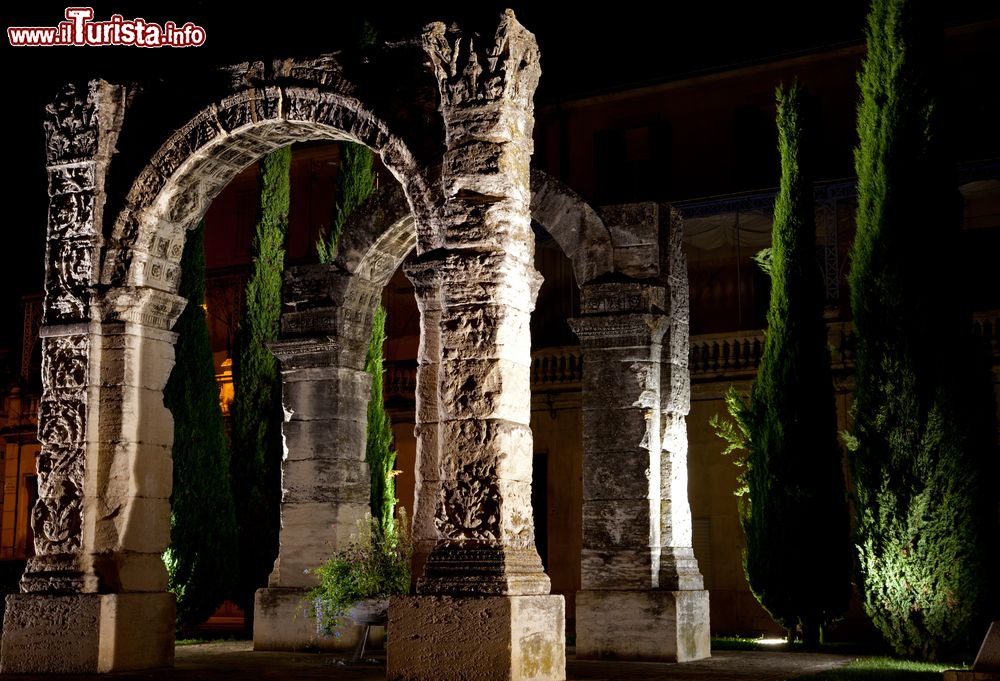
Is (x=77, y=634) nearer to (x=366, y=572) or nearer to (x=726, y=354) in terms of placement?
(x=366, y=572)

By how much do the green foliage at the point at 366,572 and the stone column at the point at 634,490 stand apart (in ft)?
6.28

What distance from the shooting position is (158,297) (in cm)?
1062

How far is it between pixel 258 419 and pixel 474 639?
9.53 meters

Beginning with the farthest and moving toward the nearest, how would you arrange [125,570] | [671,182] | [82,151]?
[671,182] → [82,151] → [125,570]

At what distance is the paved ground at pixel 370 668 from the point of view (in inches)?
371

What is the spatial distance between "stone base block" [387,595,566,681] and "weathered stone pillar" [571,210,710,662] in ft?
9.91

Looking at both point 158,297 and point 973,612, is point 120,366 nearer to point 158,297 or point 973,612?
point 158,297

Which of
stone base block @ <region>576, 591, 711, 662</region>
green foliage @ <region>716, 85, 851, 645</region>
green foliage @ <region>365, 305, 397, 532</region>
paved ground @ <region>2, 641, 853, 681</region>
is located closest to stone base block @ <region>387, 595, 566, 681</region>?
paved ground @ <region>2, 641, 853, 681</region>

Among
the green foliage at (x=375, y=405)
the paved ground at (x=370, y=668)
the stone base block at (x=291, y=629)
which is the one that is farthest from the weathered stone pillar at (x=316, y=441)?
the green foliage at (x=375, y=405)

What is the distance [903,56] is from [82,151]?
8.28 metres

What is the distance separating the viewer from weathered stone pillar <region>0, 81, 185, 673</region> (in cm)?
977

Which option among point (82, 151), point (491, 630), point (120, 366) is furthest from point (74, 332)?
point (491, 630)

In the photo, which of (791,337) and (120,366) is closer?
(120,366)

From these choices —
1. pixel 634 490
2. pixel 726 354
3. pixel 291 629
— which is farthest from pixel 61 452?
pixel 726 354
